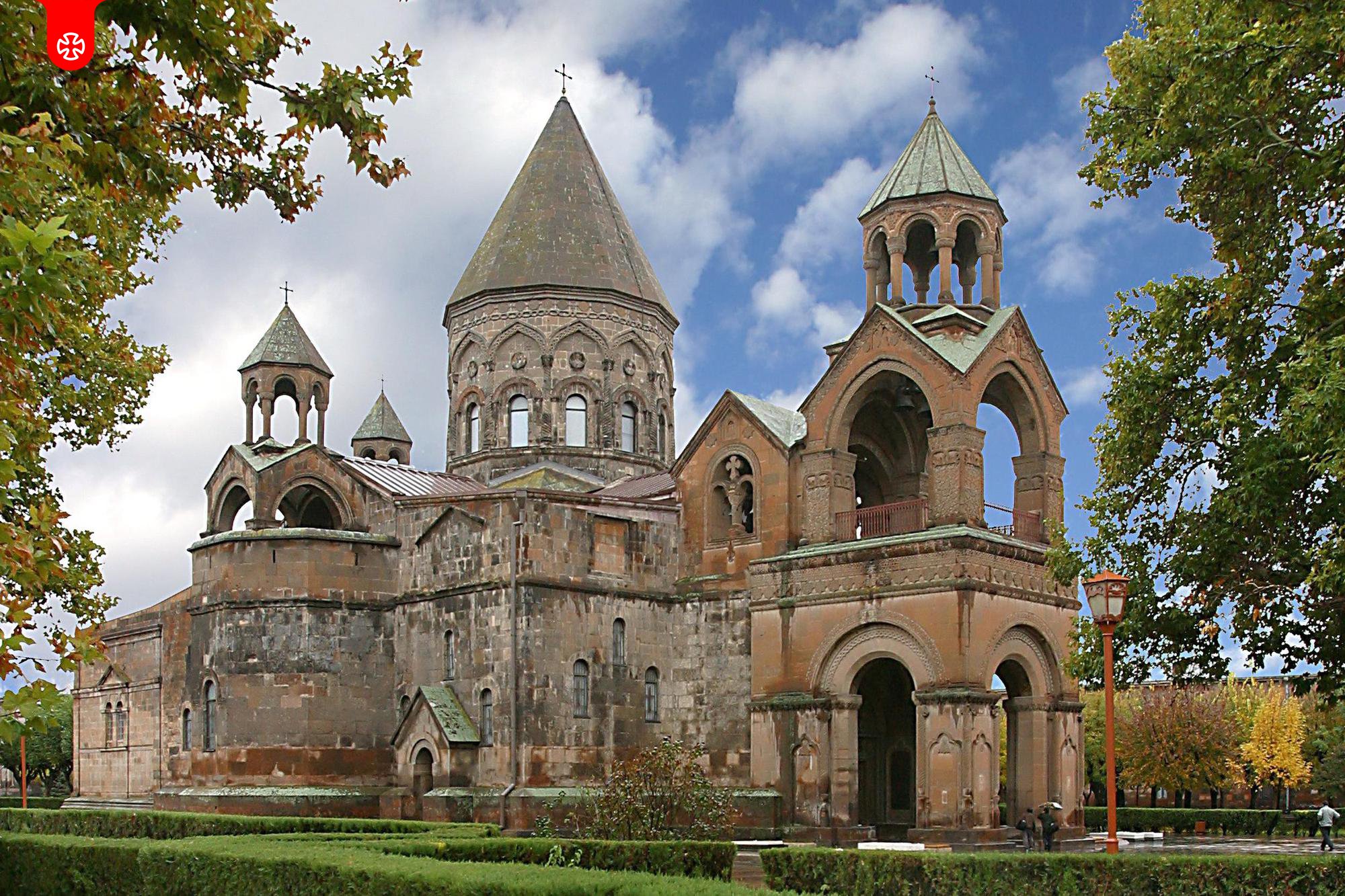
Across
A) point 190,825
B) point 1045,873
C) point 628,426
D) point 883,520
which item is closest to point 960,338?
point 883,520

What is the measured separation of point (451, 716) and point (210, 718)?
576 centimetres

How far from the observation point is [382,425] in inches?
1981

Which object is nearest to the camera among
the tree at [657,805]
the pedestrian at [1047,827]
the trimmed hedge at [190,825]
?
the tree at [657,805]

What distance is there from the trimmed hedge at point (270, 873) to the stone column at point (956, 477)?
13.9m

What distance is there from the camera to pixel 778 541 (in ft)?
97.0

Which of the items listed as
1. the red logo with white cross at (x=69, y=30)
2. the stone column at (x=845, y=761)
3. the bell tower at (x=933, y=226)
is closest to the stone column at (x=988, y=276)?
the bell tower at (x=933, y=226)

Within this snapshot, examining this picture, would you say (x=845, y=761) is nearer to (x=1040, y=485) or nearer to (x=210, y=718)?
(x=1040, y=485)

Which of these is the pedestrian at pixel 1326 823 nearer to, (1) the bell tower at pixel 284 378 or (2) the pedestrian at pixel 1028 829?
(2) the pedestrian at pixel 1028 829

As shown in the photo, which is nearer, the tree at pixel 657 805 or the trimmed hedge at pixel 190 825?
the tree at pixel 657 805

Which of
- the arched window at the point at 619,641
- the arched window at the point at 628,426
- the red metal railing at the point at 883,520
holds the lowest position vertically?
the arched window at the point at 619,641

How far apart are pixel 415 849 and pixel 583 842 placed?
2.15 metres

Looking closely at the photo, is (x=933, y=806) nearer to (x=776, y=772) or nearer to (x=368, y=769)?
(x=776, y=772)

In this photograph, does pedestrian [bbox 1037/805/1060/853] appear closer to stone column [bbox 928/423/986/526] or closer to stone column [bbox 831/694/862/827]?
stone column [bbox 831/694/862/827]

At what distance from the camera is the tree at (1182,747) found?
46500 millimetres
